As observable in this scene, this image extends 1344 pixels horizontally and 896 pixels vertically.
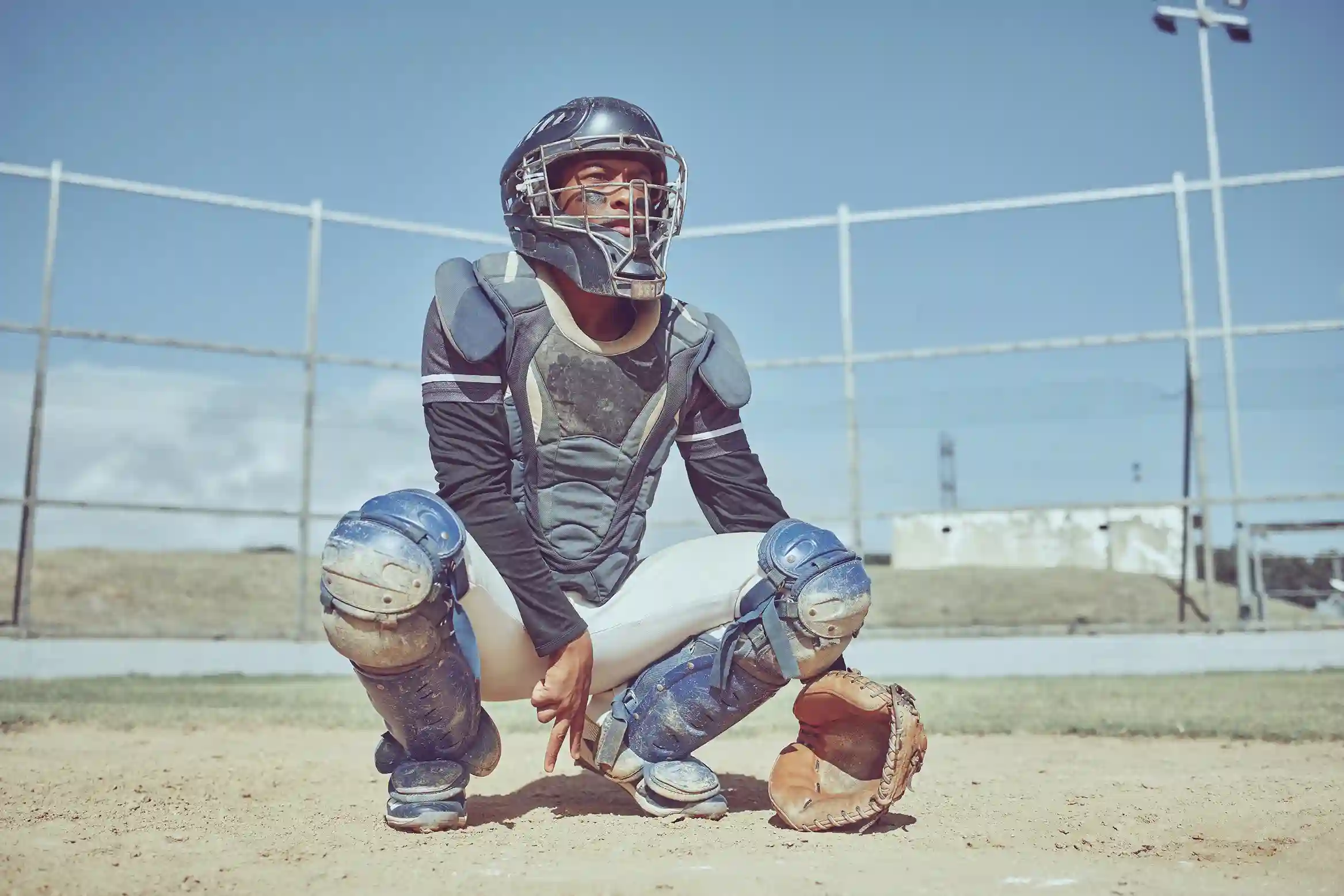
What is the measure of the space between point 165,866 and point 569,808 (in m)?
1.16

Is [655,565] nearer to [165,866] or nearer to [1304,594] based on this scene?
[165,866]

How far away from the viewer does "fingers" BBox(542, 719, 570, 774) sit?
262 cm

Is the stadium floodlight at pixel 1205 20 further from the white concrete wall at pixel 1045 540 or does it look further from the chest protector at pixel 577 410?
the chest protector at pixel 577 410

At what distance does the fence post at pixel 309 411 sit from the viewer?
29.5ft

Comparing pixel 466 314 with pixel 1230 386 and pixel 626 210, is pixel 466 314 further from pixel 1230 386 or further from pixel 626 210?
pixel 1230 386

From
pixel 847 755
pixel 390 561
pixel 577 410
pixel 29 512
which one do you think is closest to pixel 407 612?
pixel 390 561

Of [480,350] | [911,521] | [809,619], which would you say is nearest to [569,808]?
[809,619]

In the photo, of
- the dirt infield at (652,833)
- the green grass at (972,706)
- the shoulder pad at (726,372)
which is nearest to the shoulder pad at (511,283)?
the shoulder pad at (726,372)

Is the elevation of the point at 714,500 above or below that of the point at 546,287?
below

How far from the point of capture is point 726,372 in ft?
10.3

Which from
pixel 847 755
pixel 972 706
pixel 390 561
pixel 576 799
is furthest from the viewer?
pixel 972 706

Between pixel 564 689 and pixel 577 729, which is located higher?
pixel 564 689

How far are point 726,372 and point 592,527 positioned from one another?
1.81 feet

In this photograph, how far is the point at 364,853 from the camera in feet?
8.16
